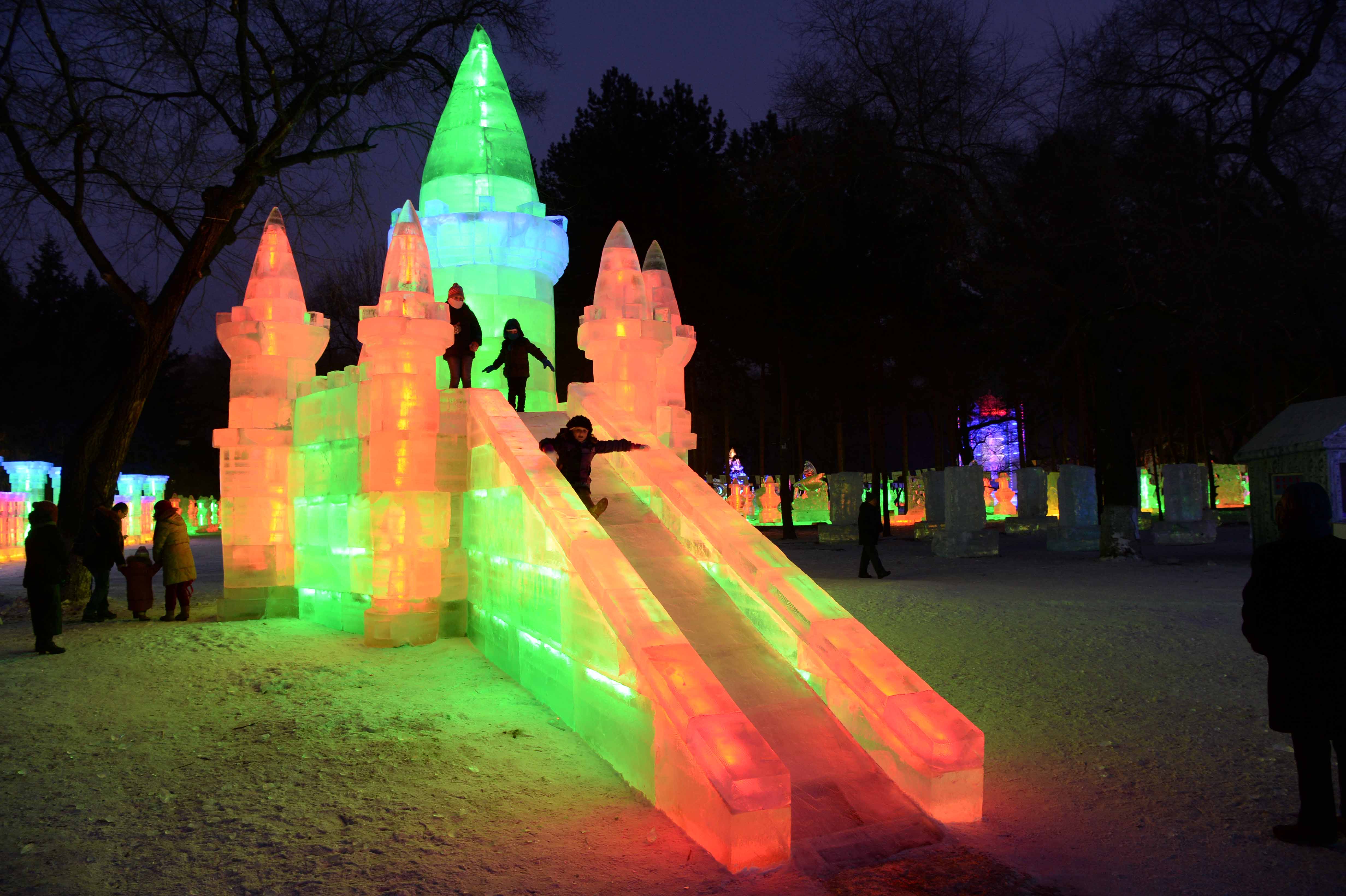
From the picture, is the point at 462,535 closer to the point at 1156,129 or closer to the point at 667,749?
the point at 667,749

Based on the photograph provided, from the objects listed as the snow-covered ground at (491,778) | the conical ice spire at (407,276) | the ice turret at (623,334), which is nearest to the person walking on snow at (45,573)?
the snow-covered ground at (491,778)

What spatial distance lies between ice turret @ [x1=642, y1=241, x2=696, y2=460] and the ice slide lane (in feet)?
12.1

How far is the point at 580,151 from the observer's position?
2855 centimetres

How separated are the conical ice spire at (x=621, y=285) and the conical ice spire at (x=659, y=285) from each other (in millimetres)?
818

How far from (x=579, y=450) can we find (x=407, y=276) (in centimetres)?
303

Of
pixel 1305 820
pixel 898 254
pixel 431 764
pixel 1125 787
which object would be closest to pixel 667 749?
pixel 431 764

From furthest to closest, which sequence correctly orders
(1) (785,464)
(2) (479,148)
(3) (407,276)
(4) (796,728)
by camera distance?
(1) (785,464) → (2) (479,148) → (3) (407,276) → (4) (796,728)

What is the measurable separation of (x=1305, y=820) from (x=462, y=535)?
7.80 metres

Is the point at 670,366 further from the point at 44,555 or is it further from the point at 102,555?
the point at 102,555

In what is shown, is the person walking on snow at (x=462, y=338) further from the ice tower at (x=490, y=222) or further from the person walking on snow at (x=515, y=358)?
the ice tower at (x=490, y=222)

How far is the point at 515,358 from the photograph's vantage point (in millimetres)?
11297

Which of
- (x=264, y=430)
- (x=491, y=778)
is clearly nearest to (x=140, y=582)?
(x=264, y=430)

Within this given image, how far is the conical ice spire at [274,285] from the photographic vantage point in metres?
12.2

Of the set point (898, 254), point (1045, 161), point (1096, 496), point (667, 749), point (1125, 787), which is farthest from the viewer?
point (898, 254)
